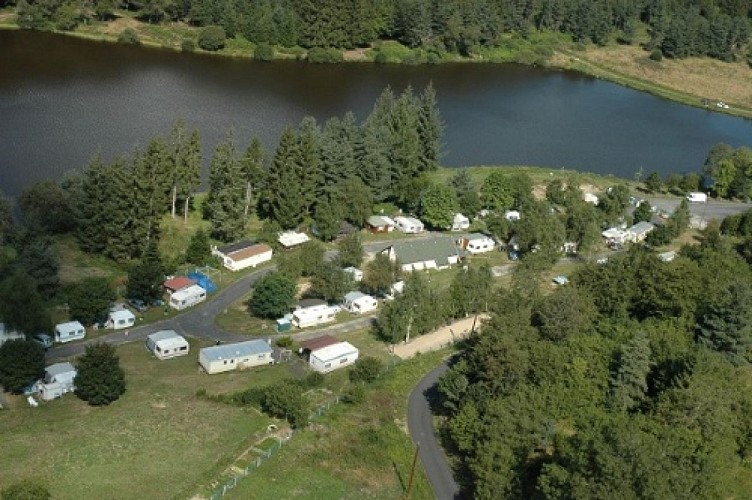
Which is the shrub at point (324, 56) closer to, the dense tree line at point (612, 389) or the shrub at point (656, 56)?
the shrub at point (656, 56)

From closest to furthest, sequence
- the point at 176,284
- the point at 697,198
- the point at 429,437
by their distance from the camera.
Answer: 1. the point at 429,437
2. the point at 176,284
3. the point at 697,198

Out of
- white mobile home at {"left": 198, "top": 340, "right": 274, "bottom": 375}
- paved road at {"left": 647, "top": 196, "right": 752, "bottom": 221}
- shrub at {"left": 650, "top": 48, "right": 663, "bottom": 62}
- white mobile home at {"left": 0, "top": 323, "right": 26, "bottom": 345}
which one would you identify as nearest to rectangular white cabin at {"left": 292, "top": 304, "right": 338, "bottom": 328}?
white mobile home at {"left": 198, "top": 340, "right": 274, "bottom": 375}

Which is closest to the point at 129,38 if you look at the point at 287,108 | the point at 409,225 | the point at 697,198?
the point at 287,108

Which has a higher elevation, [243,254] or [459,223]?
[459,223]

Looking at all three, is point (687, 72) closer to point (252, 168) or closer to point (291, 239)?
point (252, 168)

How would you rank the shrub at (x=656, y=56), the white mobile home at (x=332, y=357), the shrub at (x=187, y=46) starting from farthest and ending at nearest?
the shrub at (x=656, y=56) → the shrub at (x=187, y=46) → the white mobile home at (x=332, y=357)

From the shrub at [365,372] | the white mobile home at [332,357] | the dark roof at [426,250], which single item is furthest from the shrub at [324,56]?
the shrub at [365,372]
